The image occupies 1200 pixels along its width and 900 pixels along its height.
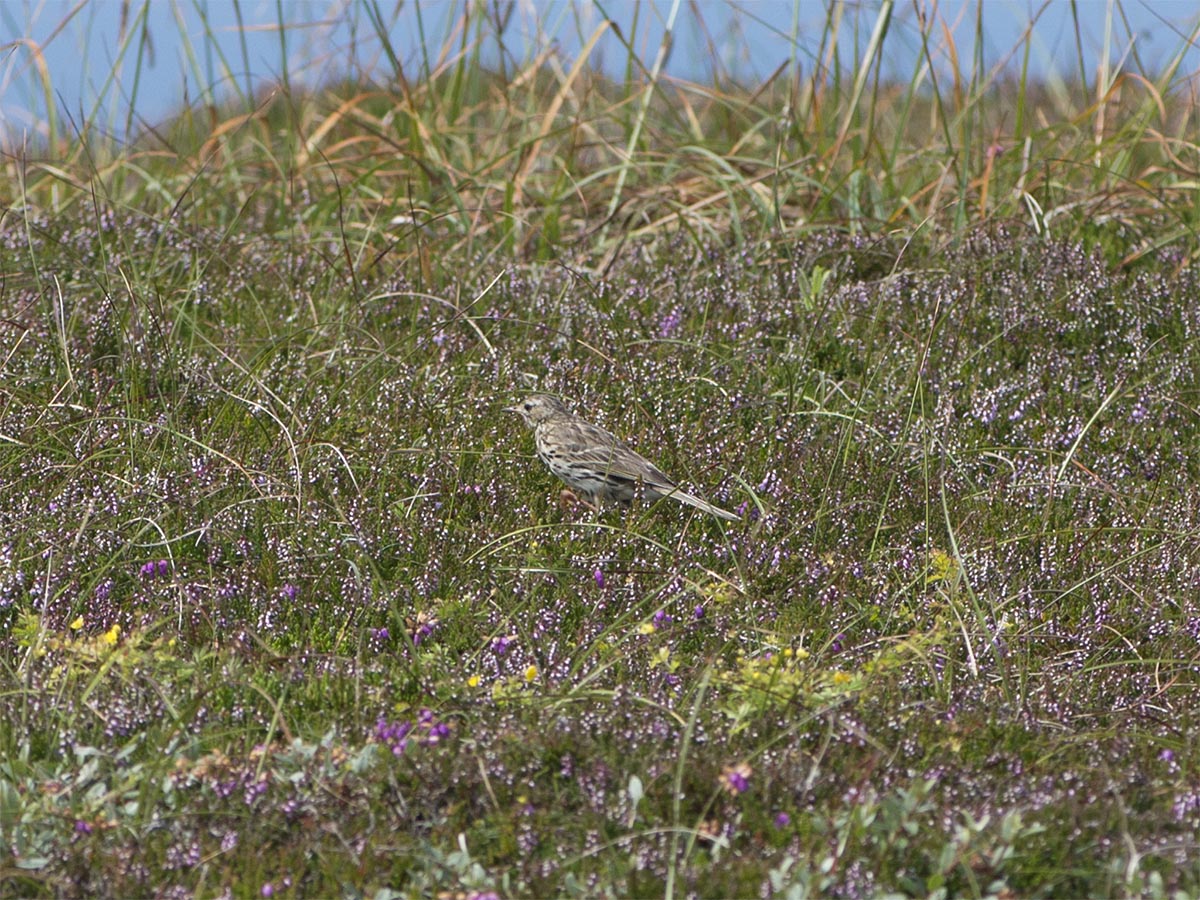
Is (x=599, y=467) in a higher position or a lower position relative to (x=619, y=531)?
higher

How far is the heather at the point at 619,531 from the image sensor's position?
11.8 ft

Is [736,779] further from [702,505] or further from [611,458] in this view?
[611,458]

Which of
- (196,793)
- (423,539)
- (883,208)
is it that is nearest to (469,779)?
(196,793)

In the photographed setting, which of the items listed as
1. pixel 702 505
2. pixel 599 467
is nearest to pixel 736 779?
pixel 702 505

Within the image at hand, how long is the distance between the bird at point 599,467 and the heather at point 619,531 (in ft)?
0.54

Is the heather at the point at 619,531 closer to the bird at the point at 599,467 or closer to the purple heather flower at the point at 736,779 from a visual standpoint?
the purple heather flower at the point at 736,779

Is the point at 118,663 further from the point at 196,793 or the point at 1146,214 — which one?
the point at 1146,214

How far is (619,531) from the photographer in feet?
16.9

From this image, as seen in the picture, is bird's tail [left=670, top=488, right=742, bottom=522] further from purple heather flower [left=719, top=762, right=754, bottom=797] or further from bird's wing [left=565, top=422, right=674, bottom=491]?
purple heather flower [left=719, top=762, right=754, bottom=797]

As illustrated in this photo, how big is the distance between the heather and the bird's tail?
0.09 metres

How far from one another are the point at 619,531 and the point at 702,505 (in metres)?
0.45

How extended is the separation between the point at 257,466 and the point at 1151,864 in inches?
137

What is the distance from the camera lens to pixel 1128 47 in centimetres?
897

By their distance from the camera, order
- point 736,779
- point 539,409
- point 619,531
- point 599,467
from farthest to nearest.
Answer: point 539,409, point 599,467, point 619,531, point 736,779
